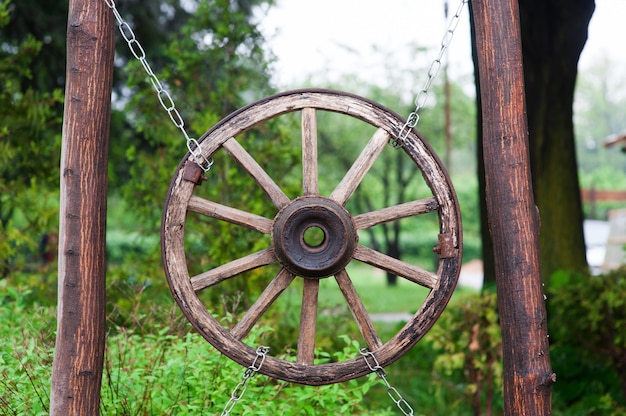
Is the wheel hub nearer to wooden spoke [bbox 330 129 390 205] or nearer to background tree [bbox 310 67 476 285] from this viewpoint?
wooden spoke [bbox 330 129 390 205]

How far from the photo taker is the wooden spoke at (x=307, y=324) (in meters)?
2.92

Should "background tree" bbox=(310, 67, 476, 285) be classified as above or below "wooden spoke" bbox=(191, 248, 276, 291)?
above

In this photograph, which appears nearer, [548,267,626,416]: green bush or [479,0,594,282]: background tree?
[548,267,626,416]: green bush

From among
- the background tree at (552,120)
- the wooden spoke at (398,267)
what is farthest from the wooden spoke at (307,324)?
the background tree at (552,120)

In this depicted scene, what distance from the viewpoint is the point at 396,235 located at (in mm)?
15883

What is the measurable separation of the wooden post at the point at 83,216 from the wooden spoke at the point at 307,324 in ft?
2.65

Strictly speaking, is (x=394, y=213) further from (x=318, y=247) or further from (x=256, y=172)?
(x=256, y=172)

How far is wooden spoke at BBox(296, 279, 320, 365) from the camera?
292cm

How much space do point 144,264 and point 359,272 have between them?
17.5 meters

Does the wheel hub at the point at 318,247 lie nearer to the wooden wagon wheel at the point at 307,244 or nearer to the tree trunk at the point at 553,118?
the wooden wagon wheel at the point at 307,244

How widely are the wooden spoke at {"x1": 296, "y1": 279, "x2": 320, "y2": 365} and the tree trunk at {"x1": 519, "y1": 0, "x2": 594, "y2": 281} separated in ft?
13.8

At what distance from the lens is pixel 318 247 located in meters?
2.87

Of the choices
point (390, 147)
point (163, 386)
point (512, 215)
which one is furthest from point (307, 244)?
point (390, 147)

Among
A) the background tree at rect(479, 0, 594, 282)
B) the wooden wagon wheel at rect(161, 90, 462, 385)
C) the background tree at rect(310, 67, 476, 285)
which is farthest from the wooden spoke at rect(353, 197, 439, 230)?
the background tree at rect(310, 67, 476, 285)
